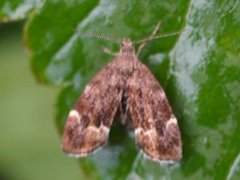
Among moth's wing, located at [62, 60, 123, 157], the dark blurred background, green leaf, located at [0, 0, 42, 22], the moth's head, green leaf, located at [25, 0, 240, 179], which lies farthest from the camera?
the dark blurred background

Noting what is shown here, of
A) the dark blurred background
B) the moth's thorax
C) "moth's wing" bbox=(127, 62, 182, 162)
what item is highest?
the moth's thorax

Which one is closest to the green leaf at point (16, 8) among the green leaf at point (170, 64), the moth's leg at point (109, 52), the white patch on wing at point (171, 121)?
the green leaf at point (170, 64)

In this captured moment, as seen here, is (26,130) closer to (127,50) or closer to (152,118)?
(152,118)

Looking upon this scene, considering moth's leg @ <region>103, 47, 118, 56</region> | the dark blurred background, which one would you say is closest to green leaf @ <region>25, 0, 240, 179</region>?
moth's leg @ <region>103, 47, 118, 56</region>

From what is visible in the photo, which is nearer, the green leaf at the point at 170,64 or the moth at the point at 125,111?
the green leaf at the point at 170,64

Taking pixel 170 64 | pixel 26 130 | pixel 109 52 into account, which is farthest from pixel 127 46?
pixel 26 130

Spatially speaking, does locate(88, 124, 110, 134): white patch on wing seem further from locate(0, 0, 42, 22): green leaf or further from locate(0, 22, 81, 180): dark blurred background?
locate(0, 22, 81, 180): dark blurred background

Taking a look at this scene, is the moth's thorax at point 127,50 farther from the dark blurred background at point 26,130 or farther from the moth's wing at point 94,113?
the dark blurred background at point 26,130
